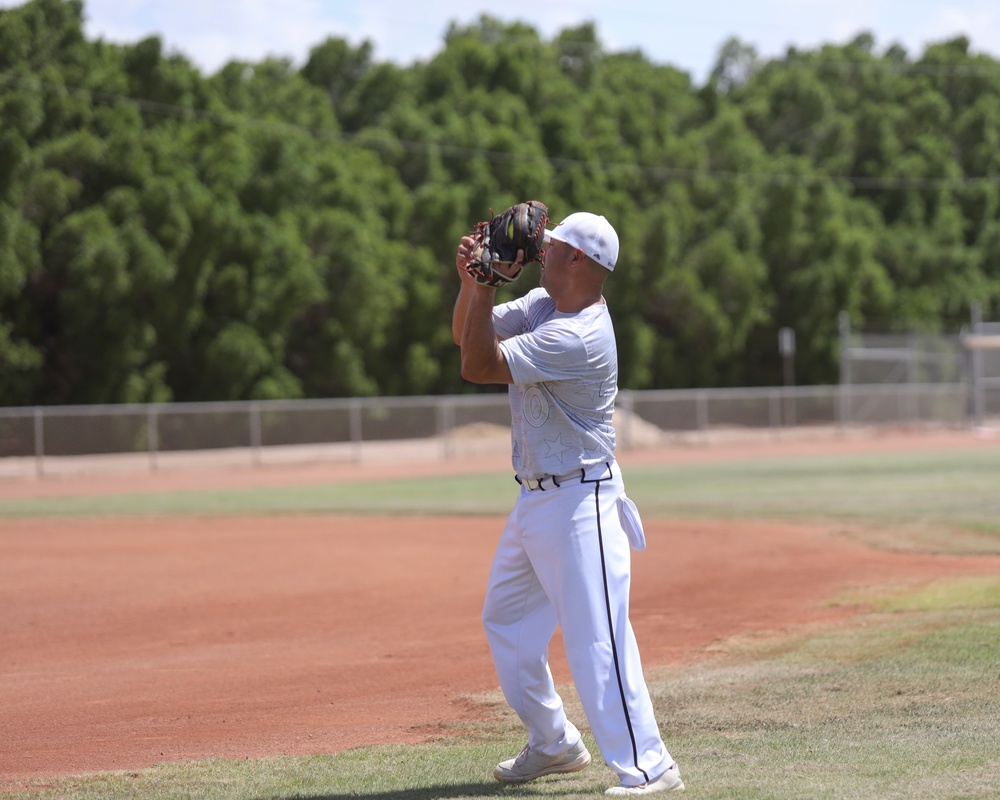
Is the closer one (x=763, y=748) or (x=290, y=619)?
(x=763, y=748)

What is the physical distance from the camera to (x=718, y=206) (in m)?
54.2

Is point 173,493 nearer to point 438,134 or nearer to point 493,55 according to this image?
point 438,134

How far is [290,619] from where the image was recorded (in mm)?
10523

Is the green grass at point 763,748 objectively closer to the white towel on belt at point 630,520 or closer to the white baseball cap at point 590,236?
the white towel on belt at point 630,520

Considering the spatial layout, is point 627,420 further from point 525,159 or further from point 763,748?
point 763,748

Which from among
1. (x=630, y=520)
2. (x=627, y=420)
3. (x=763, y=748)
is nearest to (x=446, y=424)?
(x=627, y=420)

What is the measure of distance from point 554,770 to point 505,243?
7.38 feet

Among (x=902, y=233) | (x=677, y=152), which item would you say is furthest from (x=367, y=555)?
(x=902, y=233)

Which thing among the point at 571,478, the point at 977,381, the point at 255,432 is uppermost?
the point at 571,478

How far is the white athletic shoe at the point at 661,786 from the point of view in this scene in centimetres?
496

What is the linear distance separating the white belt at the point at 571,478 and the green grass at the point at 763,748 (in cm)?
124

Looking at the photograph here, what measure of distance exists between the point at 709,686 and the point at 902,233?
55.6 meters

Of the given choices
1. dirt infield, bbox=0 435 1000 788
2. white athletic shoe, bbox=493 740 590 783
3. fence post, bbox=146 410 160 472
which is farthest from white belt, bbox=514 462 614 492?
fence post, bbox=146 410 160 472

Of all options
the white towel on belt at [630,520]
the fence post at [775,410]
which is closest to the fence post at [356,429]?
Result: the fence post at [775,410]
